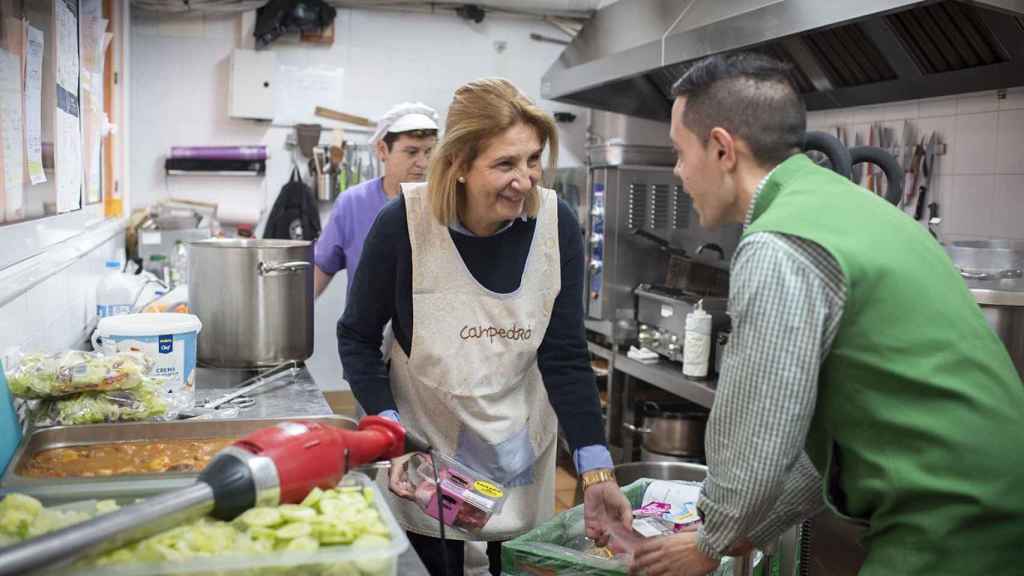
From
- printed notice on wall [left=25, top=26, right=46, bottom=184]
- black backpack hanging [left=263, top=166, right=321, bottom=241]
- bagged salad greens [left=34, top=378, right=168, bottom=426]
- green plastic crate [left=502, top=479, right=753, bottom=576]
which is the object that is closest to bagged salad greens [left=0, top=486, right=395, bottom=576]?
bagged salad greens [left=34, top=378, right=168, bottom=426]

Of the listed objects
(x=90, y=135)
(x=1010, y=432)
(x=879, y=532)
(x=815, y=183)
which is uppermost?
(x=90, y=135)

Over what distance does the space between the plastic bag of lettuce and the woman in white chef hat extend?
863mm

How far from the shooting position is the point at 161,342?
5.64 ft

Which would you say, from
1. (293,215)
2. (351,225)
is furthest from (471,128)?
(293,215)

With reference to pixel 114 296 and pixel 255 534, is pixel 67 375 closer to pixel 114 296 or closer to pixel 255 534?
pixel 255 534

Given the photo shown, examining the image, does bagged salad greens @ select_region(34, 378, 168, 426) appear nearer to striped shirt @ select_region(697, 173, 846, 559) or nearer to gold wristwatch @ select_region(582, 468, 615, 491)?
gold wristwatch @ select_region(582, 468, 615, 491)

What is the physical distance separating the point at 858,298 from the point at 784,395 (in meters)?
0.17

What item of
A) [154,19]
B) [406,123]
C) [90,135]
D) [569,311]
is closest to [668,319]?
[406,123]

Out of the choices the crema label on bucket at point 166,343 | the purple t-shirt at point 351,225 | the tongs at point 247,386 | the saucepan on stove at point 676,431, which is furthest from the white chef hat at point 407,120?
the saucepan on stove at point 676,431

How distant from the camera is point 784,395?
121cm

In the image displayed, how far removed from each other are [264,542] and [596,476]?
41.3 inches

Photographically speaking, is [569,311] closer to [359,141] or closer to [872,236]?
[872,236]

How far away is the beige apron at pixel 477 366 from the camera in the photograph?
6.16 ft

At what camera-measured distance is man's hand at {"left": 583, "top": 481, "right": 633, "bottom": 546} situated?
1.81m
